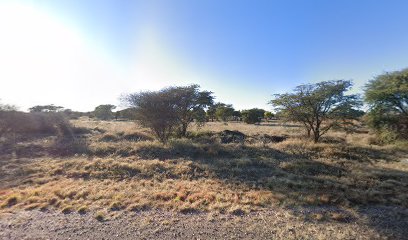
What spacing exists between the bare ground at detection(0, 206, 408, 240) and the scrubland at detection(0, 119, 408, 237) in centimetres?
21

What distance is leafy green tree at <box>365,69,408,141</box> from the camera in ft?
50.2

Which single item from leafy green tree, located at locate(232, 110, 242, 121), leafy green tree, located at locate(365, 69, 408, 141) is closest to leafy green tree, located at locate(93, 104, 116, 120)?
leafy green tree, located at locate(232, 110, 242, 121)

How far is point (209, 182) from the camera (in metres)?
9.69

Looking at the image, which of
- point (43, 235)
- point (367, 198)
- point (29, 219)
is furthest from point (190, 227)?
point (367, 198)

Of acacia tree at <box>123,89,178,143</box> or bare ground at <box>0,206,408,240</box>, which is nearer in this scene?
bare ground at <box>0,206,408,240</box>

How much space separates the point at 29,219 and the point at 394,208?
1049 centimetres

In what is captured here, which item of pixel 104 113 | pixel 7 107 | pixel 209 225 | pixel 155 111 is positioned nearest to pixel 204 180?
pixel 209 225

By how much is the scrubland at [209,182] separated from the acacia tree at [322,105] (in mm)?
4045

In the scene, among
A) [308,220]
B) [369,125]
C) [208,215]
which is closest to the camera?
[308,220]

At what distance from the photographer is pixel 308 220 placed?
19.1ft

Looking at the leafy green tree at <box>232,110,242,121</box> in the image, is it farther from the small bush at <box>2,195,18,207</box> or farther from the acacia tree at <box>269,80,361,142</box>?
the small bush at <box>2,195,18,207</box>

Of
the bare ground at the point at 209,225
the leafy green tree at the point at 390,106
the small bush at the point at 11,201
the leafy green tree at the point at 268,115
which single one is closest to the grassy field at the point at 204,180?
the small bush at the point at 11,201

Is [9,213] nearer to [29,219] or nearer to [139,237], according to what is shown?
[29,219]

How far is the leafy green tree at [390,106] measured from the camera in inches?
602
